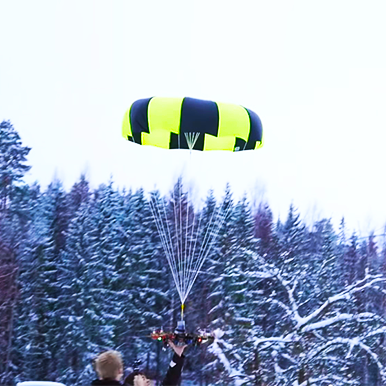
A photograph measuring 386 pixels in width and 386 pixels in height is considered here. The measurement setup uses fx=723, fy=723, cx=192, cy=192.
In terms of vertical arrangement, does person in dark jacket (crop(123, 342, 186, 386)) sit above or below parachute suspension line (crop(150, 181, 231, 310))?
below

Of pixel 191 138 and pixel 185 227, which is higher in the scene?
pixel 185 227

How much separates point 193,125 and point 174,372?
4.50 meters

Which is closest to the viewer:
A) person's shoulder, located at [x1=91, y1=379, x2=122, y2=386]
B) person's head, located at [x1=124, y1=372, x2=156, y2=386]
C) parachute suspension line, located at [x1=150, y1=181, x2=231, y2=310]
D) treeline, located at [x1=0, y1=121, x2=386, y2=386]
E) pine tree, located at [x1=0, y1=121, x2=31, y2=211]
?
person's shoulder, located at [x1=91, y1=379, x2=122, y2=386]

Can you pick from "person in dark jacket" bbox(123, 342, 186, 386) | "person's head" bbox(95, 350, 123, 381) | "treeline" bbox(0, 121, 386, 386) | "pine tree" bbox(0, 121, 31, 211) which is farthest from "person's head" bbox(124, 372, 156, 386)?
"pine tree" bbox(0, 121, 31, 211)

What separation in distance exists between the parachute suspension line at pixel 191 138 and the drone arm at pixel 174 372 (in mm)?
4359

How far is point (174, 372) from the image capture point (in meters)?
3.20

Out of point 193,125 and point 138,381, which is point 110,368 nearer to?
point 138,381

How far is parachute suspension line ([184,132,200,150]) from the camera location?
753cm

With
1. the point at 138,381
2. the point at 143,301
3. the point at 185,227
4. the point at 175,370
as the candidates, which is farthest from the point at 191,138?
the point at 185,227

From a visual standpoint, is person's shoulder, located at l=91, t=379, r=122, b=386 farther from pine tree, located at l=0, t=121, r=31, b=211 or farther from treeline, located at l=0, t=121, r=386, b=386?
pine tree, located at l=0, t=121, r=31, b=211

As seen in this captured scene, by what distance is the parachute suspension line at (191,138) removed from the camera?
7.53 metres


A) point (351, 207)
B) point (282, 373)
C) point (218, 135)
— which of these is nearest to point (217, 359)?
point (282, 373)

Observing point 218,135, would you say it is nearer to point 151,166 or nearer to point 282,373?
point 282,373

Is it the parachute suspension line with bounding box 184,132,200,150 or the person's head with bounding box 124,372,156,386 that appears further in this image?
the parachute suspension line with bounding box 184,132,200,150
